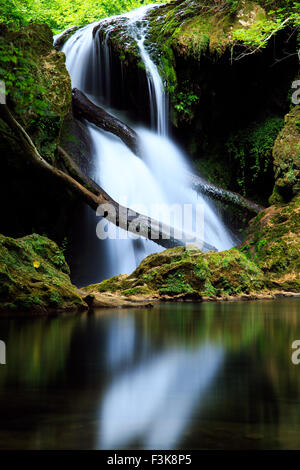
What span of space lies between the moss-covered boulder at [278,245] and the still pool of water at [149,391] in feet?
24.9

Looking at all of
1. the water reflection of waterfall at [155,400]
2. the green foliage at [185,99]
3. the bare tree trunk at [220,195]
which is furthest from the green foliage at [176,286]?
the green foliage at [185,99]

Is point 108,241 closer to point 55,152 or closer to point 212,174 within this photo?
point 55,152

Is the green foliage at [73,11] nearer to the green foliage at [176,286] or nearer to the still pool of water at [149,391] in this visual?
the green foliage at [176,286]

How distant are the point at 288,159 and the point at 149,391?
12776 millimetres

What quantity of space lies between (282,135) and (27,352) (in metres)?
13.1

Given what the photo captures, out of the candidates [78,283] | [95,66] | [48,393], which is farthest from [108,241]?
[48,393]

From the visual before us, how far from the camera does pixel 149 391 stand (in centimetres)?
169

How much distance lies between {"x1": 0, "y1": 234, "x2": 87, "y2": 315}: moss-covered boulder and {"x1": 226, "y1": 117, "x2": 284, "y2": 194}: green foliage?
12.9 m

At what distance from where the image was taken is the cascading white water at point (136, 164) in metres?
13.1

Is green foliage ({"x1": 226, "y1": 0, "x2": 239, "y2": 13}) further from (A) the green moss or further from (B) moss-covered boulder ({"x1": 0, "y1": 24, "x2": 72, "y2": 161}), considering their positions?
(A) the green moss

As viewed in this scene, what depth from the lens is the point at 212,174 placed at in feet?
61.4

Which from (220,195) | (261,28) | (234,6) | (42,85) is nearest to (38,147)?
(42,85)

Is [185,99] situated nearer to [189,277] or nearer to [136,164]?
[136,164]
